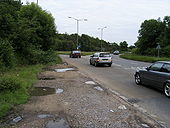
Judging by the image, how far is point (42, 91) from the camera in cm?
859

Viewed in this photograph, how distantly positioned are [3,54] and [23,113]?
8301mm

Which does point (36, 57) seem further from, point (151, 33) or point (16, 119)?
point (151, 33)

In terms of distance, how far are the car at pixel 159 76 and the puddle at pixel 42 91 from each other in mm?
4223

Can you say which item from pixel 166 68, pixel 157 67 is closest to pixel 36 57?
pixel 157 67

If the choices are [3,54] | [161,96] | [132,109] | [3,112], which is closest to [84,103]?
[132,109]

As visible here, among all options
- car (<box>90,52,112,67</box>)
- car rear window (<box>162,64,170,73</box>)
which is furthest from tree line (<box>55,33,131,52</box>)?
car rear window (<box>162,64,170,73</box>)

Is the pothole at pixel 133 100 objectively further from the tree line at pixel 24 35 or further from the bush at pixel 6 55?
the bush at pixel 6 55

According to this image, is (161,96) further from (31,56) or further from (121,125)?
(31,56)

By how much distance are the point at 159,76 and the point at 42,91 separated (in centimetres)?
474

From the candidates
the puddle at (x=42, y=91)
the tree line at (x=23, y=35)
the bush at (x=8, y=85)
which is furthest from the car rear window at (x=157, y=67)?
the tree line at (x=23, y=35)

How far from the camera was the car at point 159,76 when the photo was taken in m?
8.33

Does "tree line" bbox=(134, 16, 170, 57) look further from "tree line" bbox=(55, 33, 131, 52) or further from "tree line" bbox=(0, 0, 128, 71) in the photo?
"tree line" bbox=(0, 0, 128, 71)

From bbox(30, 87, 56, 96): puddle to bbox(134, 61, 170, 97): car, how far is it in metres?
4.22

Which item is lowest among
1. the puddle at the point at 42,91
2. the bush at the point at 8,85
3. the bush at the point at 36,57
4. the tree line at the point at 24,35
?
the puddle at the point at 42,91
